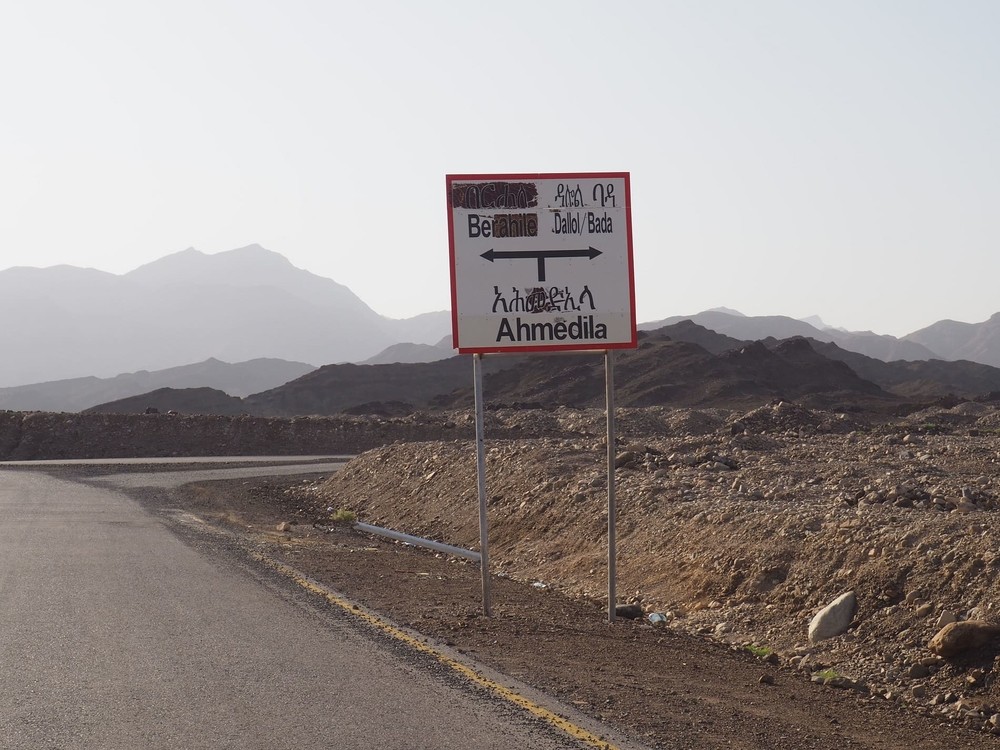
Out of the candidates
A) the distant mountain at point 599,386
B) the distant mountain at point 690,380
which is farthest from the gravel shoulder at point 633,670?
Result: the distant mountain at point 690,380

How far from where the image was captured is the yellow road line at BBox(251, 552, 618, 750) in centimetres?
629

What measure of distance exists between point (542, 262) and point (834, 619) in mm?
3941

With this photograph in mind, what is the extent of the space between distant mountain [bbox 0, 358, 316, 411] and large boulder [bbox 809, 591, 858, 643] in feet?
461

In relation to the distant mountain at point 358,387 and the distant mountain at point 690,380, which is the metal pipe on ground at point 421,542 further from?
the distant mountain at point 358,387

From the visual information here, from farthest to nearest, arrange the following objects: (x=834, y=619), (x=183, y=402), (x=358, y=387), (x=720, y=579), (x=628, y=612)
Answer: (x=358, y=387), (x=183, y=402), (x=720, y=579), (x=628, y=612), (x=834, y=619)

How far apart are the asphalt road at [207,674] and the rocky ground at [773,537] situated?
10.7 feet

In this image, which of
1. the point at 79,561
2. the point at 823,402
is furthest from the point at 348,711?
the point at 823,402

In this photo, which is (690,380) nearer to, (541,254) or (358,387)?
(358,387)

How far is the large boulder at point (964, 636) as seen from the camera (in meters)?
7.88

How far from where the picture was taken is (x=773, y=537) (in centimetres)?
1159

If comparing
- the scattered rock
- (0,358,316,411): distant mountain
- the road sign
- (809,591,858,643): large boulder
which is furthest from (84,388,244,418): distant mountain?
(809,591,858,643): large boulder

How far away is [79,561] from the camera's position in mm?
13117

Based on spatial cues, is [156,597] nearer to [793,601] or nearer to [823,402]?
[793,601]

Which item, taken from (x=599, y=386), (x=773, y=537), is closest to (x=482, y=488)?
(x=773, y=537)
